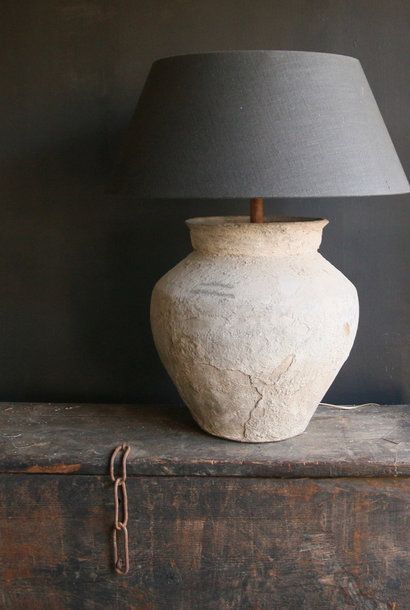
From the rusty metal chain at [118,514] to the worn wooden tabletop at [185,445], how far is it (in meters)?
0.02

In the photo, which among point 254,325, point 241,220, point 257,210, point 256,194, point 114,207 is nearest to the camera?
point 256,194

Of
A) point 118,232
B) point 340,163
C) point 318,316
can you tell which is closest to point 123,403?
point 118,232

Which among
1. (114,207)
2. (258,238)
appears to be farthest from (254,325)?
(114,207)

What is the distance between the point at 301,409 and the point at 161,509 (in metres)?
0.31

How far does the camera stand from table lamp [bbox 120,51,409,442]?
1.17m

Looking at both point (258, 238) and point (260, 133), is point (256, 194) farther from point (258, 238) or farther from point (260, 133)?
point (258, 238)

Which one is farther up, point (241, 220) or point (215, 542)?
point (241, 220)

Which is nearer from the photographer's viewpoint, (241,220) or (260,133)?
(260,133)

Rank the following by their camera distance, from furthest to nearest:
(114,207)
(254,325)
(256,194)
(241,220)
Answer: (114,207) → (241,220) → (254,325) → (256,194)

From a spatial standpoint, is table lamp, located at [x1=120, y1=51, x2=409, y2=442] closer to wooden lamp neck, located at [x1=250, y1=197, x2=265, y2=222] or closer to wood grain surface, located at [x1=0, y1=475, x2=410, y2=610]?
wooden lamp neck, located at [x1=250, y1=197, x2=265, y2=222]

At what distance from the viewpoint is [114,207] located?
5.57 feet

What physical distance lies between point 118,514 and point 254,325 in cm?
41

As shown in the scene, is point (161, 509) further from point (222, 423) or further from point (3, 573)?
point (3, 573)

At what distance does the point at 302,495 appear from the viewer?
51.3 inches
